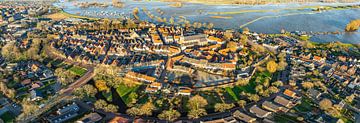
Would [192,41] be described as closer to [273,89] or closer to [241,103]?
[273,89]

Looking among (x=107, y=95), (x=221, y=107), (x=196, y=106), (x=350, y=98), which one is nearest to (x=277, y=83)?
(x=350, y=98)

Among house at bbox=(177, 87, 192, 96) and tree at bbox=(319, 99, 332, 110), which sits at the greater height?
house at bbox=(177, 87, 192, 96)

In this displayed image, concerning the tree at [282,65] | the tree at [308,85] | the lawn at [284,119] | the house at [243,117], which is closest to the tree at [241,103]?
the house at [243,117]

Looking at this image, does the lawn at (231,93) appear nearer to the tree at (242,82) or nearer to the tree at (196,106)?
the tree at (242,82)

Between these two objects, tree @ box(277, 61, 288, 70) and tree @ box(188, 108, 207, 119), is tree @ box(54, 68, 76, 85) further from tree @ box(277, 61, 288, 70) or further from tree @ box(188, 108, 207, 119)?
tree @ box(277, 61, 288, 70)

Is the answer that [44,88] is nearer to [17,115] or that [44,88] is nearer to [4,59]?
[17,115]

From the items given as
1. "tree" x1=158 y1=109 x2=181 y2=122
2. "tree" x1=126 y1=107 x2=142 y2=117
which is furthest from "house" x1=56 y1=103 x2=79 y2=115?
"tree" x1=158 y1=109 x2=181 y2=122
